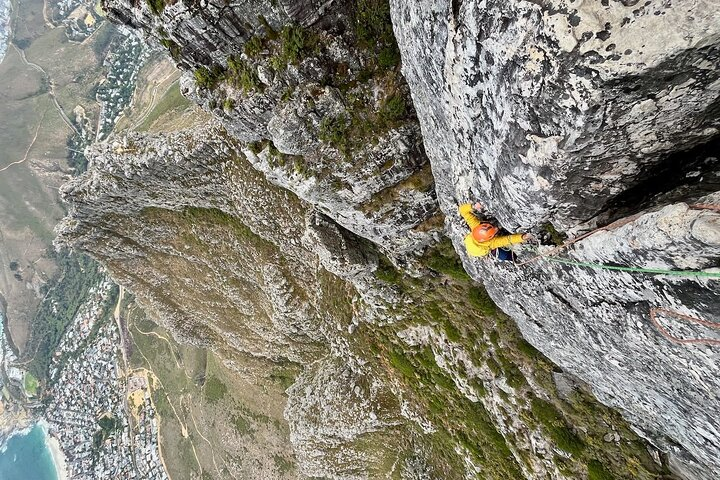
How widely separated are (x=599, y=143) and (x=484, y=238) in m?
5.09

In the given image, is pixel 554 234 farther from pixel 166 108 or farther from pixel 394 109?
pixel 166 108

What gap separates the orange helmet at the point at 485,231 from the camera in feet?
40.7

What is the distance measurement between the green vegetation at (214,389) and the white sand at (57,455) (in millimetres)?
91301

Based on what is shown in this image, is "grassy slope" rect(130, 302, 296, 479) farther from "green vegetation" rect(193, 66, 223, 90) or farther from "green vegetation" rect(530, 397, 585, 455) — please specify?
"green vegetation" rect(193, 66, 223, 90)

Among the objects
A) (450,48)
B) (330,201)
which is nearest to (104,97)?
(330,201)

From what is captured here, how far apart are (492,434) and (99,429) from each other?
115 meters

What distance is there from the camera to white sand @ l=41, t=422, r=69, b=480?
123500 mm

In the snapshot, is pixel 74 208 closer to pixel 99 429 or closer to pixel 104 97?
pixel 99 429

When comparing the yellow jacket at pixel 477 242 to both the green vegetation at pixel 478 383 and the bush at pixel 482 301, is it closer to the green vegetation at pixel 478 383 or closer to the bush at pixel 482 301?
the green vegetation at pixel 478 383

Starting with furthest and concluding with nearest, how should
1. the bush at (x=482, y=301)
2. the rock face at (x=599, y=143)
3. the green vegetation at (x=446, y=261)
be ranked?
the green vegetation at (x=446, y=261)
the bush at (x=482, y=301)
the rock face at (x=599, y=143)

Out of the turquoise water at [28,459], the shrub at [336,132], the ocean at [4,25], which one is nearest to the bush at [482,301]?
the shrub at [336,132]

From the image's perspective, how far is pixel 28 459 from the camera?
5655 inches

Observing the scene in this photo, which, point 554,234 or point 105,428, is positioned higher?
point 554,234

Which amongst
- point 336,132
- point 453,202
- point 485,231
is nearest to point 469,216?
point 485,231
